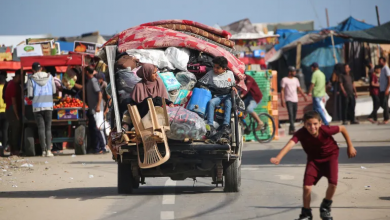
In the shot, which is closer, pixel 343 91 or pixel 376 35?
pixel 343 91

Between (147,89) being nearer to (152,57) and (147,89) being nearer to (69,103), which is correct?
(152,57)

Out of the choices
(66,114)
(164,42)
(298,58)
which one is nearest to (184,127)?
(164,42)

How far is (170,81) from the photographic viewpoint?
11844 mm

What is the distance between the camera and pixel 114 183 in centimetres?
1287

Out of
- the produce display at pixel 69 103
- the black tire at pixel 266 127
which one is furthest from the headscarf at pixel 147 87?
the black tire at pixel 266 127

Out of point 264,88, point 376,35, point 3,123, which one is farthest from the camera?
point 376,35

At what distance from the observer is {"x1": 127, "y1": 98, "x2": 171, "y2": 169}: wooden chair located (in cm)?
1003

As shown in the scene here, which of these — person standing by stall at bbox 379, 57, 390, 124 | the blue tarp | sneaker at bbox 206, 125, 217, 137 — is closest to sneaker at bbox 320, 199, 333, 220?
sneaker at bbox 206, 125, 217, 137

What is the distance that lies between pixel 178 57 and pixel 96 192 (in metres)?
2.54

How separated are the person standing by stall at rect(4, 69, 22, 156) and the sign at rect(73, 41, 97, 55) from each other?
11.2 feet

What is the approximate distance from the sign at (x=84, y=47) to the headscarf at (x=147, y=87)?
11996mm

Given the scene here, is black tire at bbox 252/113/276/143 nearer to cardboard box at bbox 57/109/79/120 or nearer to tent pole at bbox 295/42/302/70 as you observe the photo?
cardboard box at bbox 57/109/79/120

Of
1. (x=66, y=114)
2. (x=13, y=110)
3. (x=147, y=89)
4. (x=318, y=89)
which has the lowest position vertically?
(x=66, y=114)

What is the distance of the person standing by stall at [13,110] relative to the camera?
19672 mm
